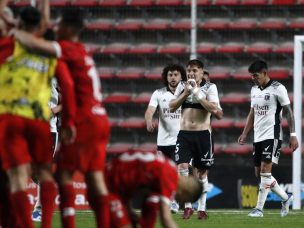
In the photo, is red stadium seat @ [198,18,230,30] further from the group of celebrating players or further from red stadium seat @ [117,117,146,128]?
the group of celebrating players

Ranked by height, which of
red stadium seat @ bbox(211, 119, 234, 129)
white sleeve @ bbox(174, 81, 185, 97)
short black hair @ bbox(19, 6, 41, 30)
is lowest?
red stadium seat @ bbox(211, 119, 234, 129)

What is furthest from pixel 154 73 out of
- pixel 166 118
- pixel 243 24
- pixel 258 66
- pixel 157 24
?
pixel 258 66

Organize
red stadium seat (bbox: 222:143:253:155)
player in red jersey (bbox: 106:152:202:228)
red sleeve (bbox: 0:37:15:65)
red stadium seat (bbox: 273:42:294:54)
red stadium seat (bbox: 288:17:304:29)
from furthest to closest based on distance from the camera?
red stadium seat (bbox: 288:17:304:29)
red stadium seat (bbox: 273:42:294:54)
red stadium seat (bbox: 222:143:253:155)
red sleeve (bbox: 0:37:15:65)
player in red jersey (bbox: 106:152:202:228)

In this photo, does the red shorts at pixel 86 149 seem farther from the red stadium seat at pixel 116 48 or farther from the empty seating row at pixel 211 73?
the red stadium seat at pixel 116 48

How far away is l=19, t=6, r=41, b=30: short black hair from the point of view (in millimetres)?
8570

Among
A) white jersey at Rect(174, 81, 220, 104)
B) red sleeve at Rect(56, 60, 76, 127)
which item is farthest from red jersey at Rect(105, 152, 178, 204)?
white jersey at Rect(174, 81, 220, 104)

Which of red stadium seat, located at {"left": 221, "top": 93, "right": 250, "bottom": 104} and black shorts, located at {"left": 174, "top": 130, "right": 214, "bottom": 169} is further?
red stadium seat, located at {"left": 221, "top": 93, "right": 250, "bottom": 104}

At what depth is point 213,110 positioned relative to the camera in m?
13.6

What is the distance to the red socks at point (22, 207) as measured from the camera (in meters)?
8.21

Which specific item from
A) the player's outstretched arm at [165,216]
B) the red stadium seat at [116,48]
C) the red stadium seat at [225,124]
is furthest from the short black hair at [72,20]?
the red stadium seat at [116,48]

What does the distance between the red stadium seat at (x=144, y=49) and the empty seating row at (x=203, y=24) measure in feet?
1.32

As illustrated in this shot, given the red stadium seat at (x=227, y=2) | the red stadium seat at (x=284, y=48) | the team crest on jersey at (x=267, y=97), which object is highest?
the red stadium seat at (x=227, y=2)

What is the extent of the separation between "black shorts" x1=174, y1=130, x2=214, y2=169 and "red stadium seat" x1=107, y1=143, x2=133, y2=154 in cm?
794

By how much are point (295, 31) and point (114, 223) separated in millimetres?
15448
